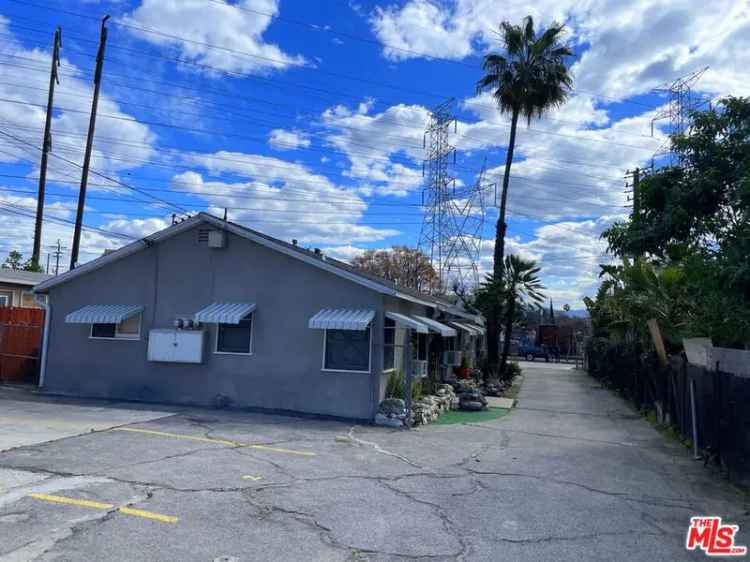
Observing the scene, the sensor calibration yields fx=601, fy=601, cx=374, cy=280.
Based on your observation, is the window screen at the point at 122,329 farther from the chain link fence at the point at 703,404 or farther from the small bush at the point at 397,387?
the chain link fence at the point at 703,404

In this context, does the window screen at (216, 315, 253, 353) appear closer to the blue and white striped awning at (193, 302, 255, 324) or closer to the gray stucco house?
the gray stucco house

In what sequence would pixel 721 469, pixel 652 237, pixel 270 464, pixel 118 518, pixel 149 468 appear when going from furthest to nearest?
pixel 652 237 < pixel 721 469 < pixel 270 464 < pixel 149 468 < pixel 118 518

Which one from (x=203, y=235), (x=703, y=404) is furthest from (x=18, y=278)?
(x=703, y=404)

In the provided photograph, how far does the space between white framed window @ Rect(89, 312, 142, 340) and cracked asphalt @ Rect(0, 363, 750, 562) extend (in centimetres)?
293

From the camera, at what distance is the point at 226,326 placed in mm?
13914

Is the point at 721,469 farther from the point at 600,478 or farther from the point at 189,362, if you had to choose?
the point at 189,362

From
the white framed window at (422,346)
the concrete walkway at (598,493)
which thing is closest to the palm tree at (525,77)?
the white framed window at (422,346)

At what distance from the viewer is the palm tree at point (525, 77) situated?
77.3 ft

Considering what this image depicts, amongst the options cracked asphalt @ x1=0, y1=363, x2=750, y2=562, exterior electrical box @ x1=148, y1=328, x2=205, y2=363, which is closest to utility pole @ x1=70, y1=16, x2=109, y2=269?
exterior electrical box @ x1=148, y1=328, x2=205, y2=363

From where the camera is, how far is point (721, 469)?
898 centimetres

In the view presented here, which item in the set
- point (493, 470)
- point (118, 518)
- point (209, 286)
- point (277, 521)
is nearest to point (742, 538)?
point (493, 470)

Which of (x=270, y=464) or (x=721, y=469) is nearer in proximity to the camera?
(x=270, y=464)

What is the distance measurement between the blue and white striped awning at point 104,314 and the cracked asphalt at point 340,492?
272 cm

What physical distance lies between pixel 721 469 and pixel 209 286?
1082 cm
